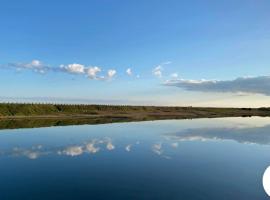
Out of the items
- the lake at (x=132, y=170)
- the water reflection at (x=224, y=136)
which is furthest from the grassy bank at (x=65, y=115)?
the lake at (x=132, y=170)

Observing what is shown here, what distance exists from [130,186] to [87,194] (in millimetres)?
2175

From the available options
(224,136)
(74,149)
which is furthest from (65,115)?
(74,149)

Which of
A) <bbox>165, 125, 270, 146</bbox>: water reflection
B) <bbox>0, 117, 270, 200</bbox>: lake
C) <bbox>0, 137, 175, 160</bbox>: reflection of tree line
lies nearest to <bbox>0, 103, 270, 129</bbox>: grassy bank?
<bbox>165, 125, 270, 146</bbox>: water reflection

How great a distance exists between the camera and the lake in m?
13.8

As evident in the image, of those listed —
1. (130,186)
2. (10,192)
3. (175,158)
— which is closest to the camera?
(10,192)

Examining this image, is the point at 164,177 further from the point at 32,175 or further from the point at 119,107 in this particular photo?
the point at 119,107

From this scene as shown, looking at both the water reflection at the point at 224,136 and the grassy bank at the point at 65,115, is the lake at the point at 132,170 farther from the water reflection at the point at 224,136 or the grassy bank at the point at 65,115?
the grassy bank at the point at 65,115

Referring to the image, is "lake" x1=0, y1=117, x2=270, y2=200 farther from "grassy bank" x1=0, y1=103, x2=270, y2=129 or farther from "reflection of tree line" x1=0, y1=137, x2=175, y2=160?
"grassy bank" x1=0, y1=103, x2=270, y2=129

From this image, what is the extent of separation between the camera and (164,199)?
12.9 meters

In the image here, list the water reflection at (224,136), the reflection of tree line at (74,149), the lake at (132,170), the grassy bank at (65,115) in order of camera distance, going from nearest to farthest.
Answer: the lake at (132,170) < the reflection of tree line at (74,149) < the water reflection at (224,136) < the grassy bank at (65,115)

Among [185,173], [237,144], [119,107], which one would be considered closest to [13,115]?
[119,107]

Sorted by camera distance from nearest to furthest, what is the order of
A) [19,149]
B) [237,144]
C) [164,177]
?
1. [164,177]
2. [19,149]
3. [237,144]

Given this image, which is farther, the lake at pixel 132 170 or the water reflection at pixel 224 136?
the water reflection at pixel 224 136

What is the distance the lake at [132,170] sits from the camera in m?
13.8
